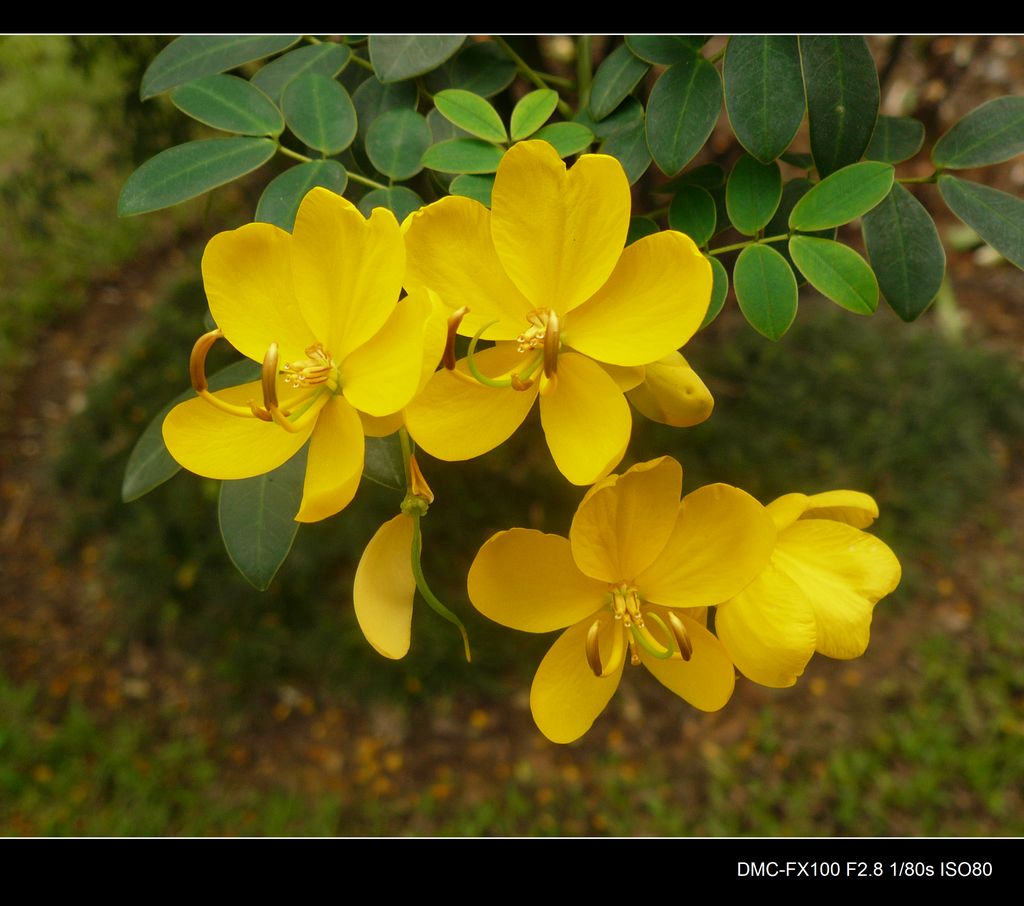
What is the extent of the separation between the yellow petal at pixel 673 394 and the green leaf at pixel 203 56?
1.89ft

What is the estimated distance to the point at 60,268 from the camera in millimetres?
3215

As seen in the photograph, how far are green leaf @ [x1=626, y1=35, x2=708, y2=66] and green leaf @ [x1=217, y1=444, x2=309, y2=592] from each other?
0.53 meters

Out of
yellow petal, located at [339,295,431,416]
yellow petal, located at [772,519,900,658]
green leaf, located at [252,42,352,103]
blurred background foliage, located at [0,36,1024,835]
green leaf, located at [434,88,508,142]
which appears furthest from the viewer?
blurred background foliage, located at [0,36,1024,835]

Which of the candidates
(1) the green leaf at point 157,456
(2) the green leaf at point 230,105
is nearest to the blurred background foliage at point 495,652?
(1) the green leaf at point 157,456

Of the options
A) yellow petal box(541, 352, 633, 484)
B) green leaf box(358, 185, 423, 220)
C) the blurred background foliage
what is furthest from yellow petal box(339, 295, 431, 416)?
the blurred background foliage

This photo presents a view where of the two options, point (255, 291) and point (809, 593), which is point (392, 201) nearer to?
point (255, 291)

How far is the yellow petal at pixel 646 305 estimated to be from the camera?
0.71 metres

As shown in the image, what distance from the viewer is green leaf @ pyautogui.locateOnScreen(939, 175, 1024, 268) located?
34.8 inches

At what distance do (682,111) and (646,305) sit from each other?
0.26 metres

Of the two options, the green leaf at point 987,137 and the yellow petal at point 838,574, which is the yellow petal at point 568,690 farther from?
the green leaf at point 987,137

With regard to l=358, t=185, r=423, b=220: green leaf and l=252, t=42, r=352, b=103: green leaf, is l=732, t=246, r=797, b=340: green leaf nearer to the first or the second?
l=358, t=185, r=423, b=220: green leaf

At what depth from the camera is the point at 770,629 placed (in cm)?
76

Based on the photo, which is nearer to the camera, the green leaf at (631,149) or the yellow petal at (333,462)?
the yellow petal at (333,462)

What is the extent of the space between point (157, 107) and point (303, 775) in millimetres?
1598
